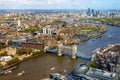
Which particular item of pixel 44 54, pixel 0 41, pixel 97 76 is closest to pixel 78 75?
pixel 97 76

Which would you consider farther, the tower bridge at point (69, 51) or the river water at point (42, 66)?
the tower bridge at point (69, 51)

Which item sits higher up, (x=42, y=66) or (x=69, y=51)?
(x=69, y=51)

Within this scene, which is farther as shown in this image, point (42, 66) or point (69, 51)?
point (69, 51)

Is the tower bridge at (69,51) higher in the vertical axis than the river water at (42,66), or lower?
higher

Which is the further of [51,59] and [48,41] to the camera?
[48,41]

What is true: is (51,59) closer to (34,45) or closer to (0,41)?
(34,45)

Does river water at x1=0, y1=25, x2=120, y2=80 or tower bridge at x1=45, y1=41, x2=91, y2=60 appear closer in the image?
river water at x1=0, y1=25, x2=120, y2=80

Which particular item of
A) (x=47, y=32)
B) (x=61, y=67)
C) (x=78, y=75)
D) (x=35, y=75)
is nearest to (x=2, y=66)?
(x=35, y=75)

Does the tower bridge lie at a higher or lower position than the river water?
higher

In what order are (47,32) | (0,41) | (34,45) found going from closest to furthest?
1. (34,45)
2. (0,41)
3. (47,32)

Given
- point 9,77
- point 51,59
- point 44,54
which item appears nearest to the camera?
point 9,77
